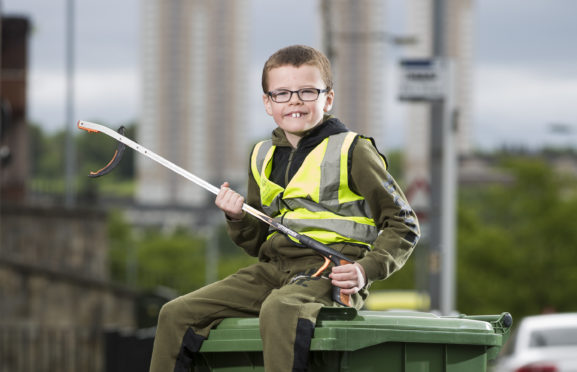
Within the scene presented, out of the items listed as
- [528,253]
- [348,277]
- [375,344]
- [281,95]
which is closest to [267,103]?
[281,95]

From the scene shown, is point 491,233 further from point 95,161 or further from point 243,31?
point 243,31

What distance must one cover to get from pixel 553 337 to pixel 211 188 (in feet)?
29.3

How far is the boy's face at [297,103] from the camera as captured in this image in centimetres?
384

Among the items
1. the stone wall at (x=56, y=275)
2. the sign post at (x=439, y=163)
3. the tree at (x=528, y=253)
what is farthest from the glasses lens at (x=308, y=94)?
the tree at (x=528, y=253)

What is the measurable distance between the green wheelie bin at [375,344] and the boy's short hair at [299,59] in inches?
32.3

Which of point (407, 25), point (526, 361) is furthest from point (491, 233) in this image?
point (407, 25)

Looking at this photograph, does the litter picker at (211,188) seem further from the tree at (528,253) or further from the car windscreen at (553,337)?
the tree at (528,253)

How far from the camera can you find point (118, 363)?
443 inches

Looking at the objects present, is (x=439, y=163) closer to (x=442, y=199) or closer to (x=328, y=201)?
(x=442, y=199)

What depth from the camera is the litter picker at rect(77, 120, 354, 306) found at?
3668 millimetres

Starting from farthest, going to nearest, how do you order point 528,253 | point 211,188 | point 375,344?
point 528,253 → point 211,188 → point 375,344

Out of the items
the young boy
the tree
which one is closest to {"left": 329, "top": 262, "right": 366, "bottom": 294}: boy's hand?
the young boy

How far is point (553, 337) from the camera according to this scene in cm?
1199

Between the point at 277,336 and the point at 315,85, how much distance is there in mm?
873
